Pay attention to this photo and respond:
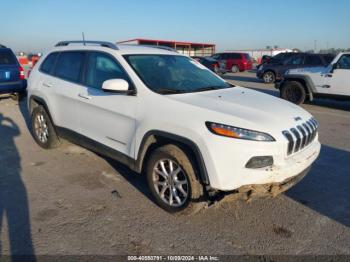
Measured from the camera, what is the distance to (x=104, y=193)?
13.3ft

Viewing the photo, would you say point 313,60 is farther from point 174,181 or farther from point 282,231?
point 174,181

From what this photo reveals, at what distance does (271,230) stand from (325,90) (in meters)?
8.02

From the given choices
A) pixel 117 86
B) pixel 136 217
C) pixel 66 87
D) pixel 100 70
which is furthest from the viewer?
pixel 66 87

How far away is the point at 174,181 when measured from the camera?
11.4ft

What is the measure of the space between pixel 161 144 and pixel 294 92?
8430 mm

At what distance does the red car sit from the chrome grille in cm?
2336

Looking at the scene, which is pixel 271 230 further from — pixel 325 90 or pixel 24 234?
pixel 325 90

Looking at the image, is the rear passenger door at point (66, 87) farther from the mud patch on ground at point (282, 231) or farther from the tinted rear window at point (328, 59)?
the tinted rear window at point (328, 59)

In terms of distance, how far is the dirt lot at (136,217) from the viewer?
301 centimetres

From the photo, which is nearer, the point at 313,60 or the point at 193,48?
the point at 313,60

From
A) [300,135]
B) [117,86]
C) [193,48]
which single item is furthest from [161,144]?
[193,48]

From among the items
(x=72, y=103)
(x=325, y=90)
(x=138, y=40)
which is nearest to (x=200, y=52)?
(x=138, y=40)

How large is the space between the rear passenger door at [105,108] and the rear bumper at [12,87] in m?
6.52

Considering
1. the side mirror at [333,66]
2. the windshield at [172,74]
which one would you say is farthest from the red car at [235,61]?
the windshield at [172,74]
